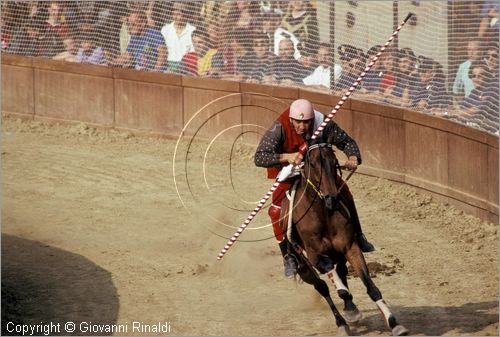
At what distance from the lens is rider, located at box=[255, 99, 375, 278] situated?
439 inches

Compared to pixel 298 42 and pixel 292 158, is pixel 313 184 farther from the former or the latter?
pixel 298 42

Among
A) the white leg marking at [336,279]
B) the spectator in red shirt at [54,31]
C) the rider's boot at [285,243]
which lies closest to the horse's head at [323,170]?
the white leg marking at [336,279]

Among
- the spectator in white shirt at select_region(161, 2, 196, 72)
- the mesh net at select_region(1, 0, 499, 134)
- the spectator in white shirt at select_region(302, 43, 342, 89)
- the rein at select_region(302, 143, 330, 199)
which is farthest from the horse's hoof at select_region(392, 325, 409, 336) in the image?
the spectator in white shirt at select_region(161, 2, 196, 72)

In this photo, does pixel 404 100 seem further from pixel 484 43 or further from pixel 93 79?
pixel 93 79

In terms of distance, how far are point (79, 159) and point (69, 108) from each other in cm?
205

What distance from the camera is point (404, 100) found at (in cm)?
1622

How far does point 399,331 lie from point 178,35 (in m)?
9.18

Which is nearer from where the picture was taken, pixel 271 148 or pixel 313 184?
pixel 313 184

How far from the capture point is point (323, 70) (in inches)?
673

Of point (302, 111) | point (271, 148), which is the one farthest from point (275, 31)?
point (302, 111)

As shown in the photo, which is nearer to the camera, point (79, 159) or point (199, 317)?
point (199, 317)

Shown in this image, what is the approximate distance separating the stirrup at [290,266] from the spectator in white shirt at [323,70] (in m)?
5.71

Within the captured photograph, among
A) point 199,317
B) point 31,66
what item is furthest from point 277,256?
point 31,66

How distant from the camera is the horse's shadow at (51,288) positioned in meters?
12.1
